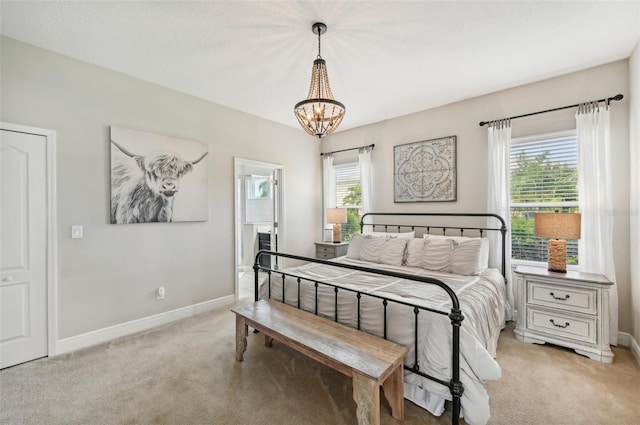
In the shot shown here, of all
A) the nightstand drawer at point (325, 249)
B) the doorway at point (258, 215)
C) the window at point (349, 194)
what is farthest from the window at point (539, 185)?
the doorway at point (258, 215)

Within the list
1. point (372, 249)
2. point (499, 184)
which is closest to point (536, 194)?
point (499, 184)

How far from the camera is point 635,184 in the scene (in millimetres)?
2527

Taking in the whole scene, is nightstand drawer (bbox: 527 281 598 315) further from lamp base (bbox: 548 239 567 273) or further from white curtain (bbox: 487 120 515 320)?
white curtain (bbox: 487 120 515 320)

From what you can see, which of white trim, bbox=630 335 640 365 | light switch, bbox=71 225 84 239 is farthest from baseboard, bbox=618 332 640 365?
light switch, bbox=71 225 84 239

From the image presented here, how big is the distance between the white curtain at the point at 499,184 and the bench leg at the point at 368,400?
260 centimetres

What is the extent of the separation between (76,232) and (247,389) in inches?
89.9

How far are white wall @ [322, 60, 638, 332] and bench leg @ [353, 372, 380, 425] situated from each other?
2915mm

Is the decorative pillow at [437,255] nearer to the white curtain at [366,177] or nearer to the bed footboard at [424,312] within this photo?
the bed footboard at [424,312]

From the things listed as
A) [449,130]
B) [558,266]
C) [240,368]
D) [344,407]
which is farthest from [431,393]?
[449,130]

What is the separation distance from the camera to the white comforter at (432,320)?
1.68 meters

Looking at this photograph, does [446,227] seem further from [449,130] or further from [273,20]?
[273,20]

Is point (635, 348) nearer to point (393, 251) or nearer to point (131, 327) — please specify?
point (393, 251)

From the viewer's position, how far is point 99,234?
114 inches

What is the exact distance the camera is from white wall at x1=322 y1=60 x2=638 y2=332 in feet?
8.94
